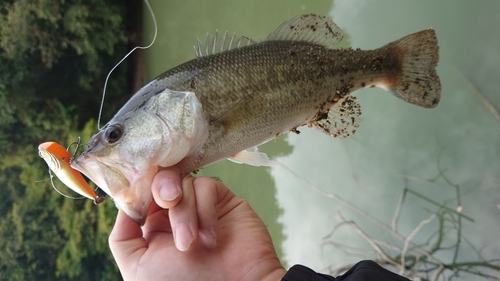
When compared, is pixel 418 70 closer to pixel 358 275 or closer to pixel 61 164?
pixel 358 275

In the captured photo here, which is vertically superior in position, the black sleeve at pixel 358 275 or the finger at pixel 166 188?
the finger at pixel 166 188

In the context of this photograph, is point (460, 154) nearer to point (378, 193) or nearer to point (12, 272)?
point (378, 193)

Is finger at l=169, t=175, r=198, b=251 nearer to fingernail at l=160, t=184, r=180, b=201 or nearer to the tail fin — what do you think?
fingernail at l=160, t=184, r=180, b=201

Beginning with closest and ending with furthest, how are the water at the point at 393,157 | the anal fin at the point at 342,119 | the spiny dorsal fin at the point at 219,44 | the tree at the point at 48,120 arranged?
the spiny dorsal fin at the point at 219,44, the anal fin at the point at 342,119, the water at the point at 393,157, the tree at the point at 48,120

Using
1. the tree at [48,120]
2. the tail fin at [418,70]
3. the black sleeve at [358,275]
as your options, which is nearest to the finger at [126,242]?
the black sleeve at [358,275]

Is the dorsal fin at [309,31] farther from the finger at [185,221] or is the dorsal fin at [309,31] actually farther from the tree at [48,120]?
the tree at [48,120]

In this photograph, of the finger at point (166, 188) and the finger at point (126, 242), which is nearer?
the finger at point (166, 188)

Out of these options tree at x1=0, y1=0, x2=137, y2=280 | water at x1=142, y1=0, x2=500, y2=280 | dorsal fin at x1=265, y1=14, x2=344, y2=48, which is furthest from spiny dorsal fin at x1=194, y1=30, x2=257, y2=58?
tree at x1=0, y1=0, x2=137, y2=280

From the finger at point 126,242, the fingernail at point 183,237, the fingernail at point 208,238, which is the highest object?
the finger at point 126,242
